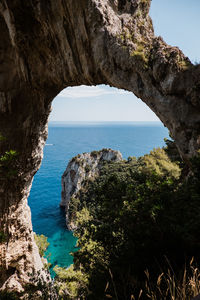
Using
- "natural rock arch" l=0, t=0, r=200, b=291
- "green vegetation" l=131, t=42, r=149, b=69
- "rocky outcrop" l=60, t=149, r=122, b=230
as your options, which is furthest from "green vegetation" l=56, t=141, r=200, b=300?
"rocky outcrop" l=60, t=149, r=122, b=230

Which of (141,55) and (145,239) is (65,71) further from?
(145,239)

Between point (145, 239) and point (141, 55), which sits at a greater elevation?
point (141, 55)

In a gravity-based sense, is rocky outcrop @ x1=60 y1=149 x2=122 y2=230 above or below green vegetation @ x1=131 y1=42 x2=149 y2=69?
below

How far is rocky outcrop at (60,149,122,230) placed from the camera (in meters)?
42.2

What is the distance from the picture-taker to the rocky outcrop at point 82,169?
42.2 meters

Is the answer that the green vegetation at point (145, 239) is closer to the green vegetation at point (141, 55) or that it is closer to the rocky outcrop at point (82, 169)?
the green vegetation at point (141, 55)

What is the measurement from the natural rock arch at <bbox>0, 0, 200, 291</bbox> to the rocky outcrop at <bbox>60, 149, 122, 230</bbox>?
97.2 feet

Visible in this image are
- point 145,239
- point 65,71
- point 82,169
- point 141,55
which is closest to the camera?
point 145,239

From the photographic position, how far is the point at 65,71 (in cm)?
916

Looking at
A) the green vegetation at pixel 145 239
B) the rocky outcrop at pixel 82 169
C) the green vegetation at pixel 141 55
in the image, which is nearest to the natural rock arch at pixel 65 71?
the green vegetation at pixel 141 55

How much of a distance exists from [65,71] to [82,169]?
35164 mm

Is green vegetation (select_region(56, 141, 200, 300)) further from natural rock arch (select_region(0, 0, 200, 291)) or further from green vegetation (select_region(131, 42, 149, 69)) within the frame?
green vegetation (select_region(131, 42, 149, 69))

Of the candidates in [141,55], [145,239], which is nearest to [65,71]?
[141,55]

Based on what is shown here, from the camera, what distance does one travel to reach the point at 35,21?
8078 millimetres
